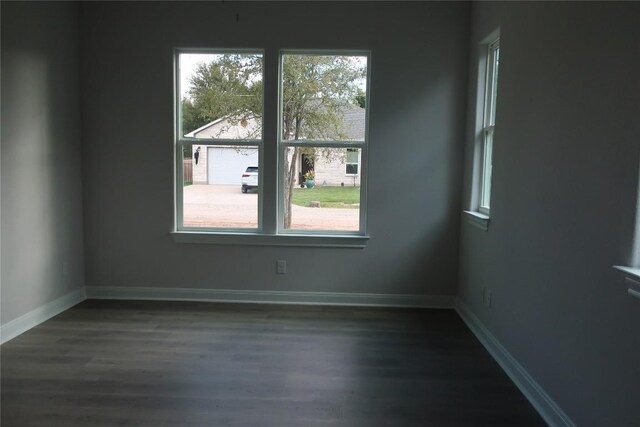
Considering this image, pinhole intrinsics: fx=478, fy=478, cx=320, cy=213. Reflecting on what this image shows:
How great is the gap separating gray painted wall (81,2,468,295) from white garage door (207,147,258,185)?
0.33 meters

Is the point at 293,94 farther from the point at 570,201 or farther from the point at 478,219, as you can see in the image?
the point at 570,201

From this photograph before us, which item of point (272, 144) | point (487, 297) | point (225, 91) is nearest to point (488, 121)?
point (487, 297)

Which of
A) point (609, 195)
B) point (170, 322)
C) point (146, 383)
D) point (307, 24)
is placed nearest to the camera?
point (609, 195)

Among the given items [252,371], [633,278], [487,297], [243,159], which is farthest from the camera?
[243,159]

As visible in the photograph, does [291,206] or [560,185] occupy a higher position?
[560,185]

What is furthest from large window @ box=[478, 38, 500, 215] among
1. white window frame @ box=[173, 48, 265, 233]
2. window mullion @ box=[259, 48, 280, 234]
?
white window frame @ box=[173, 48, 265, 233]

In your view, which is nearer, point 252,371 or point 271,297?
point 252,371

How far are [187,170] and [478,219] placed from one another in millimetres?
2478

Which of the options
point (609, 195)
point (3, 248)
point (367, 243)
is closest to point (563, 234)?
point (609, 195)

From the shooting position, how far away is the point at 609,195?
1.89 metres

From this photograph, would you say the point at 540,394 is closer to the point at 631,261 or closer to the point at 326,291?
the point at 631,261

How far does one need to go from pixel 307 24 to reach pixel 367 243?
192 cm

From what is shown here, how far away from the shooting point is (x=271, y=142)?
13.5 feet

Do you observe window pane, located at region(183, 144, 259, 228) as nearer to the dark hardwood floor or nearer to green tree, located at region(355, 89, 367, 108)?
the dark hardwood floor
